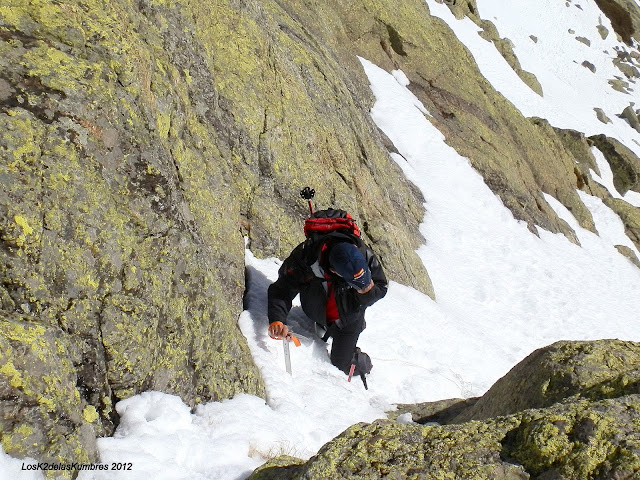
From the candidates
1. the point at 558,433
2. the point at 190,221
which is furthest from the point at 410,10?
the point at 558,433

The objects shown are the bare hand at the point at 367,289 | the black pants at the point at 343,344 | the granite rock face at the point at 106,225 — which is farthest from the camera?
the black pants at the point at 343,344

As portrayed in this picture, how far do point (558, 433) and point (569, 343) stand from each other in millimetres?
2097

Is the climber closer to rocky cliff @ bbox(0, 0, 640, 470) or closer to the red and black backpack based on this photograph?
the red and black backpack

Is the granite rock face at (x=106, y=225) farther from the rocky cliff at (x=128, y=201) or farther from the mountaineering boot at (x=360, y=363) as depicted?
the mountaineering boot at (x=360, y=363)

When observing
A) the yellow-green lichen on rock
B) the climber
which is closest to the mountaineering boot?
the climber

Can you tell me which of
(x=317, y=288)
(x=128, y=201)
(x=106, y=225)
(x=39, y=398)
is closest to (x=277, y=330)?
(x=317, y=288)

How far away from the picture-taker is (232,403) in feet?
18.6

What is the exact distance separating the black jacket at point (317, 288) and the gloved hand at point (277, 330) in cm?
17

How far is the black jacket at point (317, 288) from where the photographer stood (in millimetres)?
7535

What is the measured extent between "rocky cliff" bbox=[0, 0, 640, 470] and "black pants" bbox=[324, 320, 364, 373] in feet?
4.85

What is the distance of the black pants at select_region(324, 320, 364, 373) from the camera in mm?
7797

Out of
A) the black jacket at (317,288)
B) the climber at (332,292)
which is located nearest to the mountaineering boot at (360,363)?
the climber at (332,292)

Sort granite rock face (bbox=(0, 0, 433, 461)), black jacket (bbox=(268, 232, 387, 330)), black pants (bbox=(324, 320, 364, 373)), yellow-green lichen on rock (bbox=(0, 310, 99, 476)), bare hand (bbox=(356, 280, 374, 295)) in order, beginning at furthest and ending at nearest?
black pants (bbox=(324, 320, 364, 373)) < black jacket (bbox=(268, 232, 387, 330)) < bare hand (bbox=(356, 280, 374, 295)) < granite rock face (bbox=(0, 0, 433, 461)) < yellow-green lichen on rock (bbox=(0, 310, 99, 476))

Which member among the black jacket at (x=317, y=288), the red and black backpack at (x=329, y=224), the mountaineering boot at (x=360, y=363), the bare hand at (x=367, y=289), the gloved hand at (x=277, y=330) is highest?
the red and black backpack at (x=329, y=224)
